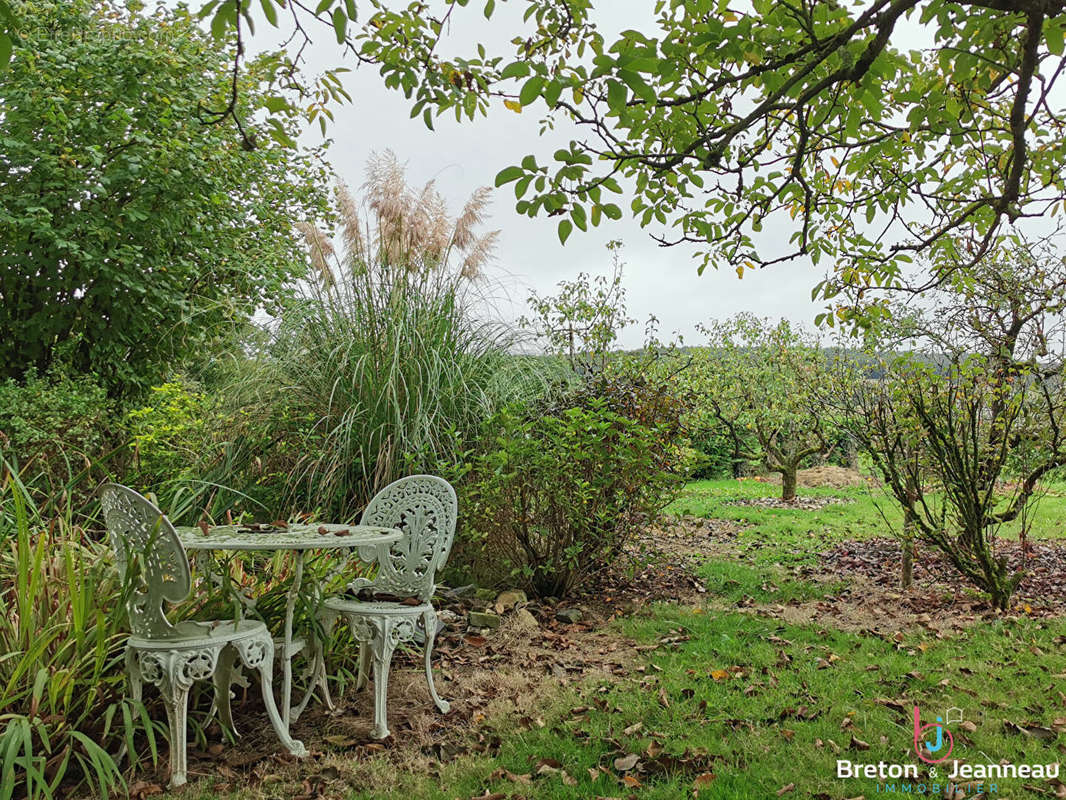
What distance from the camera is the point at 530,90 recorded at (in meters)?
1.82

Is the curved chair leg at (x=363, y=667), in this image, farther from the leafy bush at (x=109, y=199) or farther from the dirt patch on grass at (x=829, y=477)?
the dirt patch on grass at (x=829, y=477)

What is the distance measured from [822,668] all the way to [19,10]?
755 centimetres

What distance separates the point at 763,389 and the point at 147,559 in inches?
426

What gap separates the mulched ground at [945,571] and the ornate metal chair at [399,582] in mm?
3364

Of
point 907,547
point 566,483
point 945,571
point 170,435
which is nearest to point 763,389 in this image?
point 945,571

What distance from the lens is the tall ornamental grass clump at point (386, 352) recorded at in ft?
15.7

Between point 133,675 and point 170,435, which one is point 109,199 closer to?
point 170,435

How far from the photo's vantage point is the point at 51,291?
20.2 ft

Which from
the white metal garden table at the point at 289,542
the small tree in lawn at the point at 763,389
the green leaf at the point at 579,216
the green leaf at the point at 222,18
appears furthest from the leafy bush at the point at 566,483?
the small tree in lawn at the point at 763,389

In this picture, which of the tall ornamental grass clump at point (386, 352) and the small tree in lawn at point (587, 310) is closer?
the tall ornamental grass clump at point (386, 352)

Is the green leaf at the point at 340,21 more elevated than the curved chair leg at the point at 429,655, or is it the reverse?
the green leaf at the point at 340,21

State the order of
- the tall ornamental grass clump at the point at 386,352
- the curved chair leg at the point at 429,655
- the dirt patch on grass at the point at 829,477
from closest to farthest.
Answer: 1. the curved chair leg at the point at 429,655
2. the tall ornamental grass clump at the point at 386,352
3. the dirt patch on grass at the point at 829,477

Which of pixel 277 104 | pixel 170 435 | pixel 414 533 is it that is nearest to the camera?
pixel 277 104

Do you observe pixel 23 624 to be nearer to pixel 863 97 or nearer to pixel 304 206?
pixel 863 97
